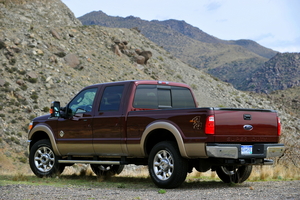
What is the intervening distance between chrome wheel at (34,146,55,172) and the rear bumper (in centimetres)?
475

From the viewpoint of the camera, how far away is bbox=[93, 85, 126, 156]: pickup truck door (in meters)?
9.04

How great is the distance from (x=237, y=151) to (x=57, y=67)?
33.6 m

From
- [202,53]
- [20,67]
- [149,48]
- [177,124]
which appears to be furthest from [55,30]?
[202,53]

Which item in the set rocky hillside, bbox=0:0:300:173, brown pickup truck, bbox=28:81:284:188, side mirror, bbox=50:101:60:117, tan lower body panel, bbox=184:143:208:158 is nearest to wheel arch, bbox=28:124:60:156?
brown pickup truck, bbox=28:81:284:188

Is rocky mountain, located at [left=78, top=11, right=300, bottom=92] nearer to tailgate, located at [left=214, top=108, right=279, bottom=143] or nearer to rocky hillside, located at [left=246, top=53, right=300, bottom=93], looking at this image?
rocky hillside, located at [left=246, top=53, right=300, bottom=93]

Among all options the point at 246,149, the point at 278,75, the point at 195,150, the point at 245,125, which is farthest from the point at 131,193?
the point at 278,75

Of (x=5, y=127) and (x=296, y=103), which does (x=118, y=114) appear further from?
(x=296, y=103)

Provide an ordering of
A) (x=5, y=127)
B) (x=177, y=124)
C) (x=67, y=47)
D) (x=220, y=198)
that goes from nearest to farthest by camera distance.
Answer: (x=220, y=198) < (x=177, y=124) < (x=5, y=127) < (x=67, y=47)

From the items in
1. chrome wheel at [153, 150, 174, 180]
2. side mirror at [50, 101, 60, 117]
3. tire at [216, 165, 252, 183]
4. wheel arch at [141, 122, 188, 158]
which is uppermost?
side mirror at [50, 101, 60, 117]

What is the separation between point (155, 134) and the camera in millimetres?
8836

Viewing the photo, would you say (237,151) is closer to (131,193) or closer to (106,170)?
(131,193)

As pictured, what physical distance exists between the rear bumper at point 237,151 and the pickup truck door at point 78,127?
10.5 ft

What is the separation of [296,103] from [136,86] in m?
57.8

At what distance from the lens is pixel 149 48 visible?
195 ft
